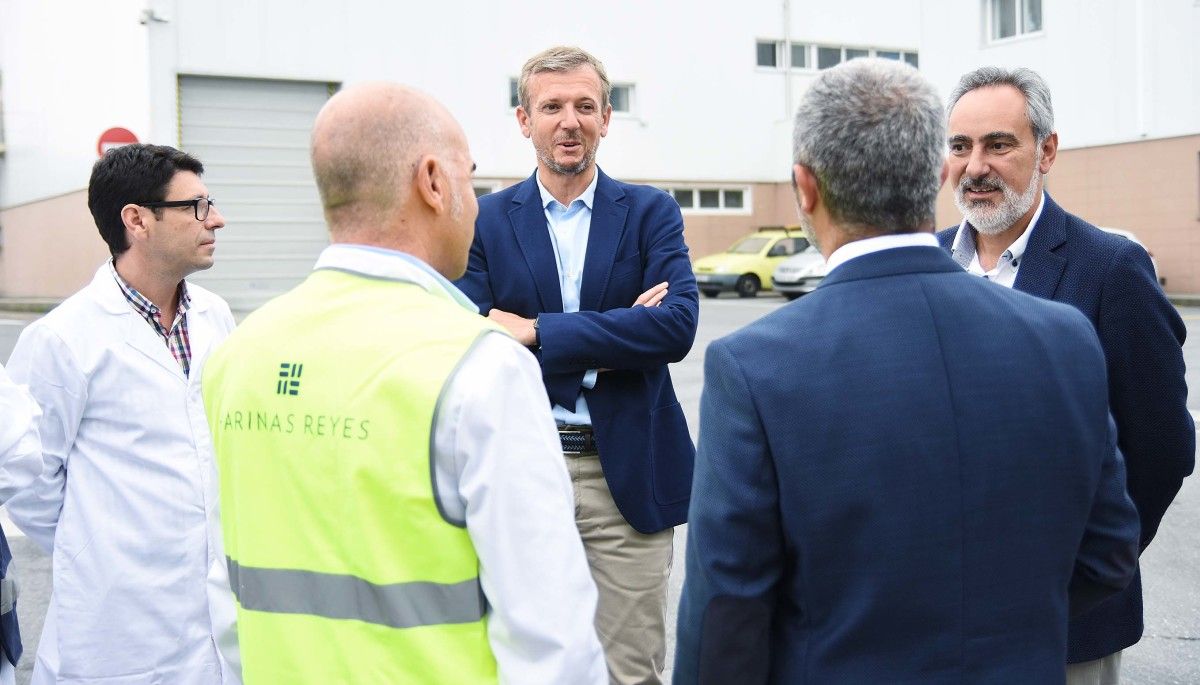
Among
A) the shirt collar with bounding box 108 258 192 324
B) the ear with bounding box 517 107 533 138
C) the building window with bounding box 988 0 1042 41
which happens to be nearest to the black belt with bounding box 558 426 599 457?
the ear with bounding box 517 107 533 138

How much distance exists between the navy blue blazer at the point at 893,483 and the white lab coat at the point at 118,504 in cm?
193

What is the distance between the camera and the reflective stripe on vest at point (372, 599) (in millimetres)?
1814

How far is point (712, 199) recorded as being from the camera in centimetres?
3266

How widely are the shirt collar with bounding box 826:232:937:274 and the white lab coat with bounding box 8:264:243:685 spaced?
81.5 inches

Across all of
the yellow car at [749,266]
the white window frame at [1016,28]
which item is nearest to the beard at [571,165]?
the white window frame at [1016,28]

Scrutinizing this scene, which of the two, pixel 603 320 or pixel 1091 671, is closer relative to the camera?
pixel 1091 671

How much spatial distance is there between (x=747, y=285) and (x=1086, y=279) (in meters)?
24.8

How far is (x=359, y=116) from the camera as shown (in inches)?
78.6

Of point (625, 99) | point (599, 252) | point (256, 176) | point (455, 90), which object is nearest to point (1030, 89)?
point (599, 252)

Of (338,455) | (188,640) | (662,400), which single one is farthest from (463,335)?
(188,640)

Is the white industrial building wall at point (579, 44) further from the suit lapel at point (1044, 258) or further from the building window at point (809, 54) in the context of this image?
the suit lapel at point (1044, 258)

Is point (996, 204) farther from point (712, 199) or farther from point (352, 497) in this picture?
point (712, 199)

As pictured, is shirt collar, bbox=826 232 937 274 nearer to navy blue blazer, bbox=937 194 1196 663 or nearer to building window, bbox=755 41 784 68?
navy blue blazer, bbox=937 194 1196 663

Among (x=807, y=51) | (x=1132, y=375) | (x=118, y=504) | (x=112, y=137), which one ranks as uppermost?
(x=807, y=51)
